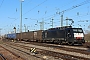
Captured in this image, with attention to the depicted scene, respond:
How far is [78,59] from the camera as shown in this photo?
49.7 feet

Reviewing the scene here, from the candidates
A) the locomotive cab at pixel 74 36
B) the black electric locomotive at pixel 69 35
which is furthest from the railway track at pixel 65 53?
the black electric locomotive at pixel 69 35

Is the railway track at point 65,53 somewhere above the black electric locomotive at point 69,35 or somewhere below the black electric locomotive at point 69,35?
below

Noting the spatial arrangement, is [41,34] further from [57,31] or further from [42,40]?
[57,31]

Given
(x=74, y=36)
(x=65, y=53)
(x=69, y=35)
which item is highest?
(x=69, y=35)

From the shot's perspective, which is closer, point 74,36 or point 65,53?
point 65,53

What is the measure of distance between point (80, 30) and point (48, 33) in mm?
12247

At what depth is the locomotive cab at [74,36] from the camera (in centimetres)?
3294

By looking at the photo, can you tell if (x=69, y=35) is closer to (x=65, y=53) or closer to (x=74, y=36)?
(x=74, y=36)

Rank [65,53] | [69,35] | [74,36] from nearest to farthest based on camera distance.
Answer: [65,53]
[74,36]
[69,35]

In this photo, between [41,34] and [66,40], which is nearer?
[66,40]

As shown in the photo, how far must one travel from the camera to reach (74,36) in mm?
33250

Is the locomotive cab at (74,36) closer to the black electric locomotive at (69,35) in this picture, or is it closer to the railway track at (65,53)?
the black electric locomotive at (69,35)

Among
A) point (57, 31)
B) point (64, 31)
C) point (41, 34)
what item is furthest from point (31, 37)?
point (64, 31)

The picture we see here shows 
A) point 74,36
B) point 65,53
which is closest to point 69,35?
point 74,36
